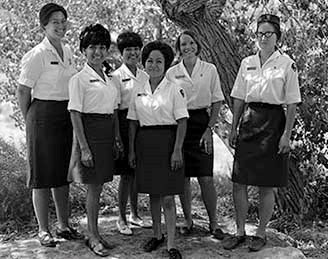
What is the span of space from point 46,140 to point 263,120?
5.74 feet

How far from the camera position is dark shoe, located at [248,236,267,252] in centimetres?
522

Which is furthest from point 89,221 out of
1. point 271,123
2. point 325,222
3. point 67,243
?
point 325,222

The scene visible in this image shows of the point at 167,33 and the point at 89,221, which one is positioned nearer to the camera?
the point at 89,221

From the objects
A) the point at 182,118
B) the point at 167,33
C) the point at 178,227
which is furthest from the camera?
the point at 167,33

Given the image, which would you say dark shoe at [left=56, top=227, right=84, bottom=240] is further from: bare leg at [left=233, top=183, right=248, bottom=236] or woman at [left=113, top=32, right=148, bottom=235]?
bare leg at [left=233, top=183, right=248, bottom=236]

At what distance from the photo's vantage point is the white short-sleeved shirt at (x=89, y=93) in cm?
494

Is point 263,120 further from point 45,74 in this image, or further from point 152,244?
point 45,74

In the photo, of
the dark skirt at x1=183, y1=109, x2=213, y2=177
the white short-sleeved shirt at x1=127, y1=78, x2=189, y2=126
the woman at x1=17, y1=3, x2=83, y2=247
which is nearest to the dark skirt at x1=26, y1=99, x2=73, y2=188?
the woman at x1=17, y1=3, x2=83, y2=247

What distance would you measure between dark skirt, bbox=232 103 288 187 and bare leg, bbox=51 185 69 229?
1.52 m

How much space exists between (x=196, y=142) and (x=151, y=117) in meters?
0.55

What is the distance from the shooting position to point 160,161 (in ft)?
16.6

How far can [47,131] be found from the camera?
5.21m

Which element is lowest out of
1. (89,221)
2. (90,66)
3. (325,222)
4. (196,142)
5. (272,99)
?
(325,222)

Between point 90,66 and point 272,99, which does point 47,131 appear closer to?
point 90,66
